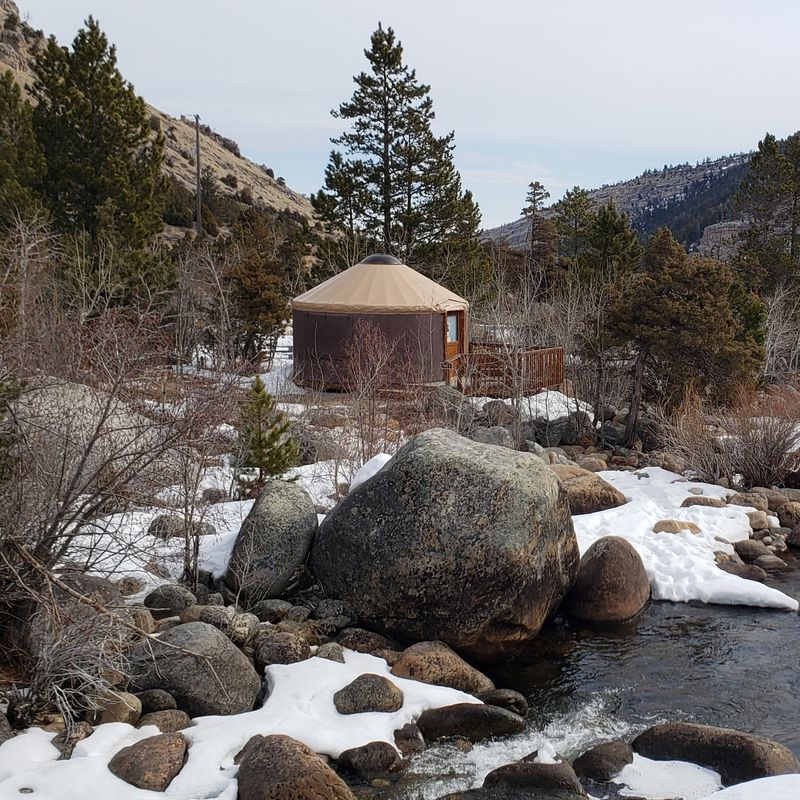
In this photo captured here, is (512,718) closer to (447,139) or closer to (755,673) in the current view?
(755,673)

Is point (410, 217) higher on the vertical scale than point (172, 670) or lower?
higher

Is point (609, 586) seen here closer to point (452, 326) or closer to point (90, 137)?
point (452, 326)

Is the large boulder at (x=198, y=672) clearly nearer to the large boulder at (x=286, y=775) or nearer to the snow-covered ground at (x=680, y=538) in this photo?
the large boulder at (x=286, y=775)

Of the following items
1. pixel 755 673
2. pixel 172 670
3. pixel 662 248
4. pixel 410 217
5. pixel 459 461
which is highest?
pixel 410 217

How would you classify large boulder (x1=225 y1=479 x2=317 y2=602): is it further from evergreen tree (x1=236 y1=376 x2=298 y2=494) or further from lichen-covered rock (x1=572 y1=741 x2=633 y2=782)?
lichen-covered rock (x1=572 y1=741 x2=633 y2=782)

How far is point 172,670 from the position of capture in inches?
256

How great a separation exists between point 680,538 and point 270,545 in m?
5.47

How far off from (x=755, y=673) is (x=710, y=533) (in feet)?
11.2

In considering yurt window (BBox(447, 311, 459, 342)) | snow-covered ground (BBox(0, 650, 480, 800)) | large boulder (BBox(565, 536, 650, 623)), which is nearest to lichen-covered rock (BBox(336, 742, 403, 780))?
snow-covered ground (BBox(0, 650, 480, 800))

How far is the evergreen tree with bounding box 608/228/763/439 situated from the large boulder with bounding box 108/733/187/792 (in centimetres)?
1211

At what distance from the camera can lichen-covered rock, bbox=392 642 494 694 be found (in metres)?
7.11

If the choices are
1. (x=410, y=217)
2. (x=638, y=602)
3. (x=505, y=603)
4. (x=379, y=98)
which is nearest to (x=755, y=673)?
(x=638, y=602)

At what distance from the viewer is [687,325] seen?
49.7 feet

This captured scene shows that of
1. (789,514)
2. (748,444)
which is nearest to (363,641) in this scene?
(789,514)
